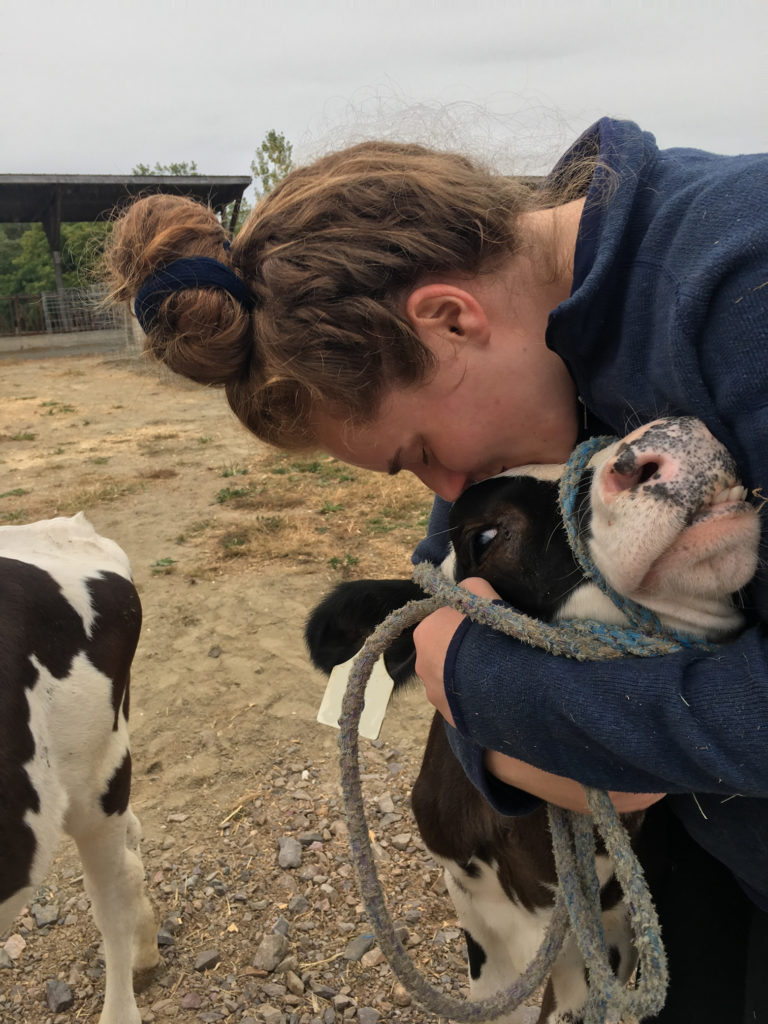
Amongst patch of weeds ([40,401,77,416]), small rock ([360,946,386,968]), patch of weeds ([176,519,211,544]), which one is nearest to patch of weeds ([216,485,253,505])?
patch of weeds ([176,519,211,544])

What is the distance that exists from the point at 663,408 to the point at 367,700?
0.78 metres

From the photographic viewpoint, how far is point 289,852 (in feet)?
8.30

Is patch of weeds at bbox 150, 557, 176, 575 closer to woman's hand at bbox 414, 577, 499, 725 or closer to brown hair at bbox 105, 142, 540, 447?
brown hair at bbox 105, 142, 540, 447

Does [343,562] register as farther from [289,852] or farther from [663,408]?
[663,408]

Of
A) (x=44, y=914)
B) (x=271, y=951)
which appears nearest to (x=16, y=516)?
(x=44, y=914)

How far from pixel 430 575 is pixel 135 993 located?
5.99 ft

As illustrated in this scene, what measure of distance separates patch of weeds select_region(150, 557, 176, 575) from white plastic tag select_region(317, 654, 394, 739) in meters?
3.33

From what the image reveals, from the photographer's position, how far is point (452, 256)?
1.16 m

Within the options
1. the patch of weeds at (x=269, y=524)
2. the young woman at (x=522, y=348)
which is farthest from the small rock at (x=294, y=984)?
the patch of weeds at (x=269, y=524)

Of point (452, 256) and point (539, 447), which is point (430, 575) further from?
point (452, 256)

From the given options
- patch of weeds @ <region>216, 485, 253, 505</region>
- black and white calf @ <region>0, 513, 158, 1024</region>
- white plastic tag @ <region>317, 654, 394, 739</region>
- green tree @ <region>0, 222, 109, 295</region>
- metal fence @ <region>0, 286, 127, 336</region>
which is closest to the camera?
white plastic tag @ <region>317, 654, 394, 739</region>

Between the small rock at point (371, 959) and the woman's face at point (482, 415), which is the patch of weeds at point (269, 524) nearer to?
the small rock at point (371, 959)

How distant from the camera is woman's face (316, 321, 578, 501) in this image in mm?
1188

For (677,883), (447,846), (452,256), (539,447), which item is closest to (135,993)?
(447,846)
